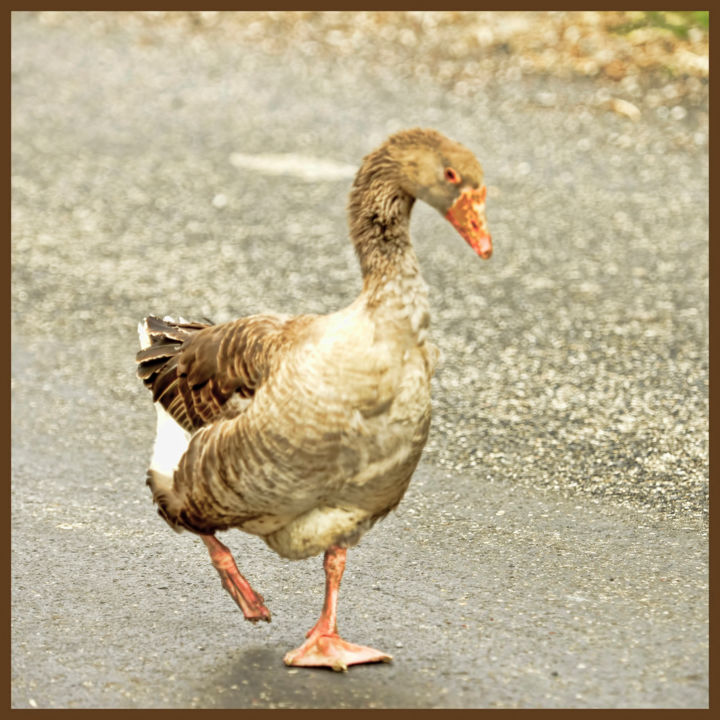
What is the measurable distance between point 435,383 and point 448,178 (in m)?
3.16

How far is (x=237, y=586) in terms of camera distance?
186 inches

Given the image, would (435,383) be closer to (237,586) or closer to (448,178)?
(237,586)

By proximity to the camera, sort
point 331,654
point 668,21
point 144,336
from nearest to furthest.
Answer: point 331,654
point 144,336
point 668,21

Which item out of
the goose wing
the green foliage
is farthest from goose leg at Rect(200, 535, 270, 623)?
the green foliage

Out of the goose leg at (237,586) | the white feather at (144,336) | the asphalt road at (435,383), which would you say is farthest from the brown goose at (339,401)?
the white feather at (144,336)

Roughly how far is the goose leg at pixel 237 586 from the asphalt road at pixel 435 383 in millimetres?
151

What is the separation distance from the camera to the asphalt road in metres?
4.66

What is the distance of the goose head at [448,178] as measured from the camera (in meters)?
4.16

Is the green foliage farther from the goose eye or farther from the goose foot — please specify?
the goose foot

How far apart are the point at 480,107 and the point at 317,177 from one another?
1.81 m

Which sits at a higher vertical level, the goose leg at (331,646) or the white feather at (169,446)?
the white feather at (169,446)

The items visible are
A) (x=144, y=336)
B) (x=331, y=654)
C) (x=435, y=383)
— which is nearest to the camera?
Result: (x=331, y=654)

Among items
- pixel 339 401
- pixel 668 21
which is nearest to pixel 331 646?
pixel 339 401

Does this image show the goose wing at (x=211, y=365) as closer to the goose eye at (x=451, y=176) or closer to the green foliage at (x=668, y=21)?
the goose eye at (x=451, y=176)
